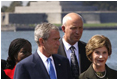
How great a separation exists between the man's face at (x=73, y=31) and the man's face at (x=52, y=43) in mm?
383

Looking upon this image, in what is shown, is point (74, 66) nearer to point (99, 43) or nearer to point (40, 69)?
point (99, 43)

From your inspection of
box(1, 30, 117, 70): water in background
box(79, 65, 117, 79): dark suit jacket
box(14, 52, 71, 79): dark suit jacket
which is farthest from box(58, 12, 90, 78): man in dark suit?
box(1, 30, 117, 70): water in background

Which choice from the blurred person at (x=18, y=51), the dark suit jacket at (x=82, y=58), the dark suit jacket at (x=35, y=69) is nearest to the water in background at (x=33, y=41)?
the dark suit jacket at (x=82, y=58)

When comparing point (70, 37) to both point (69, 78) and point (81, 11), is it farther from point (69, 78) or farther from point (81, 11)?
point (81, 11)

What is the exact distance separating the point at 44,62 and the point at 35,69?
70mm

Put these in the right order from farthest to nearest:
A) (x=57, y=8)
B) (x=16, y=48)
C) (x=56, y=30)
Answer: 1. (x=57, y=8)
2. (x=16, y=48)
3. (x=56, y=30)

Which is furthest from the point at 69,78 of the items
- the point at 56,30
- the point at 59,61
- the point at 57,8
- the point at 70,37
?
the point at 57,8

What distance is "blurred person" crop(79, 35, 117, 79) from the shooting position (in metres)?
2.63

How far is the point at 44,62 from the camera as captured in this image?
2555mm

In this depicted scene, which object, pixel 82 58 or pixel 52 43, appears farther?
pixel 82 58

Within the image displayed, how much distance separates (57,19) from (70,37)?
49.3m

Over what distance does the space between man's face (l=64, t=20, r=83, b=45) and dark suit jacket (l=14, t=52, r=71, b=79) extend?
37cm

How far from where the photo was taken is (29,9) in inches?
2056

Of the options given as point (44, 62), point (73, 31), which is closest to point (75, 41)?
point (73, 31)
